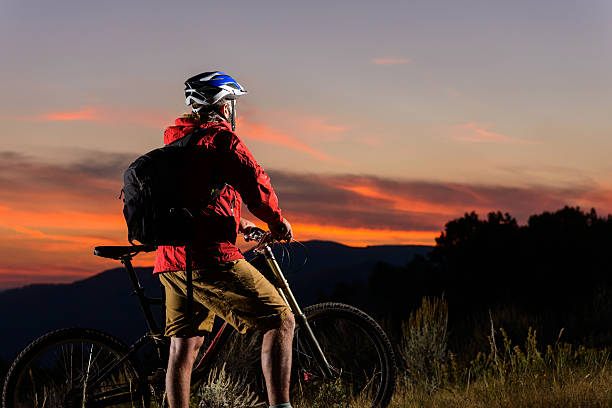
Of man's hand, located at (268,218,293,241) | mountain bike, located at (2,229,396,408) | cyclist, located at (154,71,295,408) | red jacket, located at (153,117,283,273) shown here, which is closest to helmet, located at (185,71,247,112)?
cyclist, located at (154,71,295,408)

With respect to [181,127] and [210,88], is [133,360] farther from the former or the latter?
[210,88]

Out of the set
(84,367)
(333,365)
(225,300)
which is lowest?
(333,365)

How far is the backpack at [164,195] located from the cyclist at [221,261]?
0.18 feet

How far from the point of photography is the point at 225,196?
3656 millimetres

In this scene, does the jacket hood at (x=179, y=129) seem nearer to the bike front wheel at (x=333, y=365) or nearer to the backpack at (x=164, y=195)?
the backpack at (x=164, y=195)

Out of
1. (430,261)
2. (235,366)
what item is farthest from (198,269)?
(430,261)

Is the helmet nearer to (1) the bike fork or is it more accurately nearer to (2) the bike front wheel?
(1) the bike fork

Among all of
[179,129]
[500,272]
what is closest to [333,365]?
[179,129]

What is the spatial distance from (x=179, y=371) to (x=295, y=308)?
922mm

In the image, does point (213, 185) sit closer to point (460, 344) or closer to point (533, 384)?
point (533, 384)

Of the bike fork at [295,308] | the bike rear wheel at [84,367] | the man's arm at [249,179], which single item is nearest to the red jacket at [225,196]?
the man's arm at [249,179]

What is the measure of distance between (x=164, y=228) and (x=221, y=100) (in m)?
0.76

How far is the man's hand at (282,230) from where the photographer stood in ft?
12.4

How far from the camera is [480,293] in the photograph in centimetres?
1778
